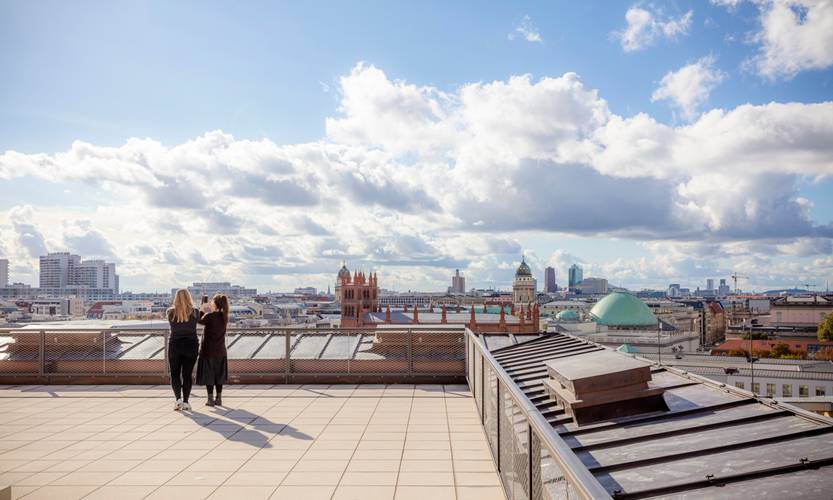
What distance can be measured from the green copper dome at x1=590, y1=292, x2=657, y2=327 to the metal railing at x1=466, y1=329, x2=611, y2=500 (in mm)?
115562

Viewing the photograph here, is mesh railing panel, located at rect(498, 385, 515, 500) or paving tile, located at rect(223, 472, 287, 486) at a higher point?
mesh railing panel, located at rect(498, 385, 515, 500)

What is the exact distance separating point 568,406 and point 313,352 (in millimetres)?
6240

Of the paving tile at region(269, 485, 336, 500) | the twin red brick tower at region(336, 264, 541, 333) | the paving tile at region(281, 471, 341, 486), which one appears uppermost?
the paving tile at region(269, 485, 336, 500)

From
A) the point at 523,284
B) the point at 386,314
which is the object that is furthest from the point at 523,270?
the point at 386,314

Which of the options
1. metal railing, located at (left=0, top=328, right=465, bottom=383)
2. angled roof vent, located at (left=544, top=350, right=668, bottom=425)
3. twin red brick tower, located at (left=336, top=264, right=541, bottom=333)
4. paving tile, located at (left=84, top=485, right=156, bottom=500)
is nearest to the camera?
paving tile, located at (left=84, top=485, right=156, bottom=500)

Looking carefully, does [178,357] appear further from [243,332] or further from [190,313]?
[243,332]

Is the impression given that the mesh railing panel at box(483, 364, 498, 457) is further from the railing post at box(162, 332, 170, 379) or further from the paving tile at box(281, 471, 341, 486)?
the railing post at box(162, 332, 170, 379)

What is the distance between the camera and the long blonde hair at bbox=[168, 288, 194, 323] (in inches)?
348

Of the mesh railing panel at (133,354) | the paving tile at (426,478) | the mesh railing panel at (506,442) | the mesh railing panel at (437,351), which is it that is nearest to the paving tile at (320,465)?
the paving tile at (426,478)

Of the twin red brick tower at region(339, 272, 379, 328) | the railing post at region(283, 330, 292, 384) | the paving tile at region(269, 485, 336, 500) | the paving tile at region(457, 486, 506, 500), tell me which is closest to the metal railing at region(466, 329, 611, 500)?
the paving tile at region(457, 486, 506, 500)

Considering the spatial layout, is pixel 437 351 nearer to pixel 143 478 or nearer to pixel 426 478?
pixel 426 478

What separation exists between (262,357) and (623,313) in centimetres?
11321

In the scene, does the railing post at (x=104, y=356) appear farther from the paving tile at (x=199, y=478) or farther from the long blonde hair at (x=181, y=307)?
the paving tile at (x=199, y=478)

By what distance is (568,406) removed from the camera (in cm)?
682
